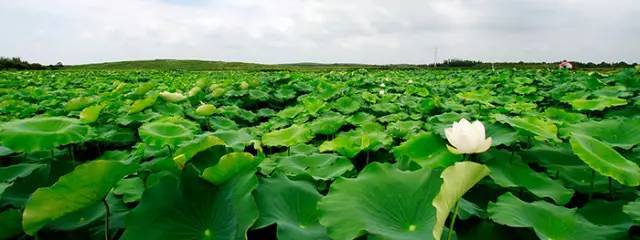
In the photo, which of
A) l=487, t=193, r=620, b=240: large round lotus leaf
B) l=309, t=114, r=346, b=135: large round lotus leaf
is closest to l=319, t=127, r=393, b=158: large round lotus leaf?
l=309, t=114, r=346, b=135: large round lotus leaf

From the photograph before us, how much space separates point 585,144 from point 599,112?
2.57 m

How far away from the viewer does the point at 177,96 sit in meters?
3.34

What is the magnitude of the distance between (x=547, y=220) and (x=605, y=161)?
27 centimetres

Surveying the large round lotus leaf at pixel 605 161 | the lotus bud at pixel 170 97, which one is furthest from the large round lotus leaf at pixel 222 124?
the large round lotus leaf at pixel 605 161

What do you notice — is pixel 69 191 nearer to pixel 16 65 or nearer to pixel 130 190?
pixel 130 190

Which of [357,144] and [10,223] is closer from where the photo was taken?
[10,223]

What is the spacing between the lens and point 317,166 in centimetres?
162

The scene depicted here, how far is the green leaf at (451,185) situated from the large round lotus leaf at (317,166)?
683 millimetres

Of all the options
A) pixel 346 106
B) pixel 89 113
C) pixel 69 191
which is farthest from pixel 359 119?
pixel 69 191

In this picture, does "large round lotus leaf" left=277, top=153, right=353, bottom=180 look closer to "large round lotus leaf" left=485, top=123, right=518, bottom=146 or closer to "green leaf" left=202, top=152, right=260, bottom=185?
"green leaf" left=202, top=152, right=260, bottom=185

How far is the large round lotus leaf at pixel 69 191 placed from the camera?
971 millimetres

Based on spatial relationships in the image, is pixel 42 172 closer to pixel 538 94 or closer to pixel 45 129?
pixel 45 129

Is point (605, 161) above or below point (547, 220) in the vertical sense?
above

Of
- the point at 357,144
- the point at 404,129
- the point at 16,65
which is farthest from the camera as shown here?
the point at 16,65
